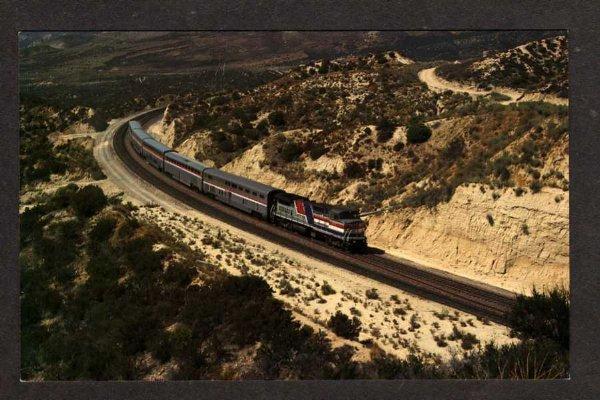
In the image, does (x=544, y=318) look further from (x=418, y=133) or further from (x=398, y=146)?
(x=398, y=146)

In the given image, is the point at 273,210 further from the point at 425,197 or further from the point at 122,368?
the point at 122,368

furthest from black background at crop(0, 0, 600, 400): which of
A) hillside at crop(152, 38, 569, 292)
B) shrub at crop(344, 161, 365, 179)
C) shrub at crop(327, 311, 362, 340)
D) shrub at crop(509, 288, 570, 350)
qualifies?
shrub at crop(344, 161, 365, 179)

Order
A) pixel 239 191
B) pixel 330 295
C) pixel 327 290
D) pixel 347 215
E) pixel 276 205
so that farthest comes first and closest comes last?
pixel 239 191
pixel 276 205
pixel 347 215
pixel 327 290
pixel 330 295

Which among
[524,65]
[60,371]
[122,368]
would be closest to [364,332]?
[122,368]

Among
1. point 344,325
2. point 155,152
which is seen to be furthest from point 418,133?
point 155,152

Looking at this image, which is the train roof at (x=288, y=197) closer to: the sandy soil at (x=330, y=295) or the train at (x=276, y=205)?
the train at (x=276, y=205)

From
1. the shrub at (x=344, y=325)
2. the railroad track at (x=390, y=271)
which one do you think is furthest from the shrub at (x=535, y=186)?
the shrub at (x=344, y=325)
